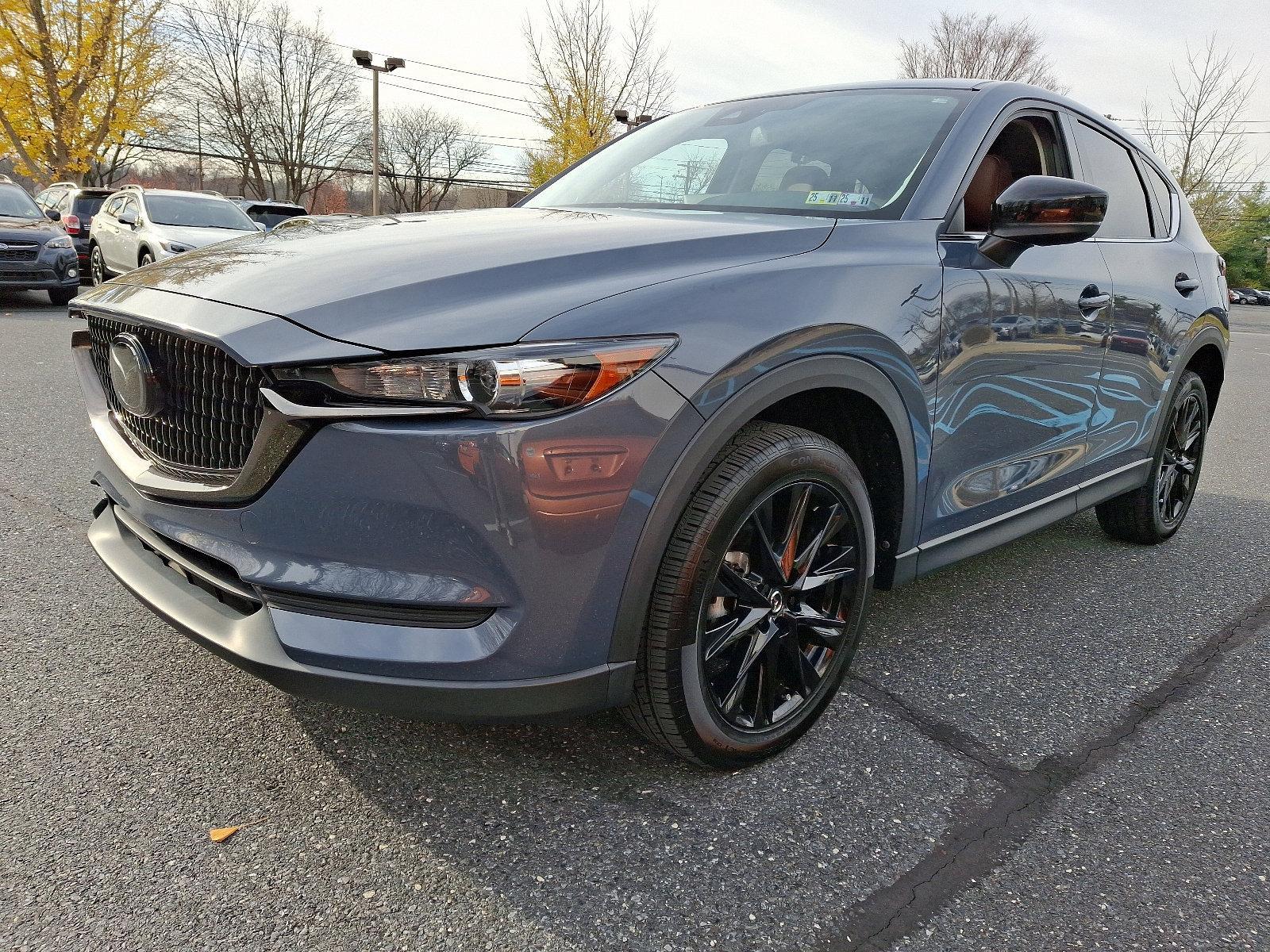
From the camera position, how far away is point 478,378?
1635mm

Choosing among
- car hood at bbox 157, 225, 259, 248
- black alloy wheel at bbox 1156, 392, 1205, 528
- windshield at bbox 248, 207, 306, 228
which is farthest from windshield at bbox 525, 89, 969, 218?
windshield at bbox 248, 207, 306, 228

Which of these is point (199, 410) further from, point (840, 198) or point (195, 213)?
point (195, 213)

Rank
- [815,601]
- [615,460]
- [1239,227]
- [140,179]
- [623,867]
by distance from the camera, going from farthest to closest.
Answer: [1239,227] → [140,179] → [815,601] → [623,867] → [615,460]

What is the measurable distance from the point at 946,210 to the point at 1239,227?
78.5 meters

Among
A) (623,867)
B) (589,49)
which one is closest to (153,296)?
(623,867)

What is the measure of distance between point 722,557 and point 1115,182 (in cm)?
261

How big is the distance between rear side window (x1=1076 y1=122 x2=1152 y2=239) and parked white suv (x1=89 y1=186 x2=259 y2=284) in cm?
1049

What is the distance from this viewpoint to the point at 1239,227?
218ft

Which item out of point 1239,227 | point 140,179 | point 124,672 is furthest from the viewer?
point 1239,227

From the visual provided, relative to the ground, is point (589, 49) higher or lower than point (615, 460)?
higher

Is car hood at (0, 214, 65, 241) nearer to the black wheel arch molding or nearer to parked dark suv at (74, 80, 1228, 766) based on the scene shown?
parked dark suv at (74, 80, 1228, 766)

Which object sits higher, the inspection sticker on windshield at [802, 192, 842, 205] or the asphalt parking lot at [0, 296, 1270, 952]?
the inspection sticker on windshield at [802, 192, 842, 205]

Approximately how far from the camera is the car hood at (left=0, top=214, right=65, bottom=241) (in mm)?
10820

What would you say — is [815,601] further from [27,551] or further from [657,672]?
[27,551]
